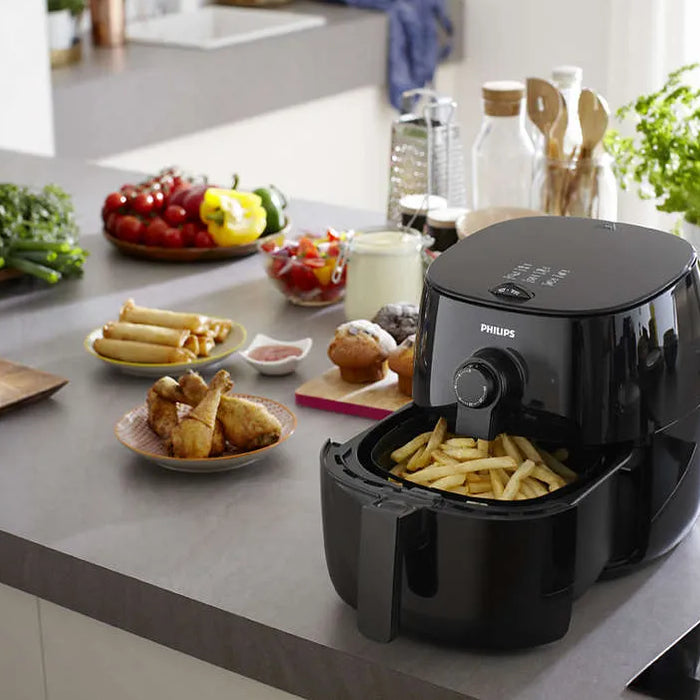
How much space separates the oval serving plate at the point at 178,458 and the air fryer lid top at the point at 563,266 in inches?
12.9

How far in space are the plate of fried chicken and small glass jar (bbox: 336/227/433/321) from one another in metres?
0.38

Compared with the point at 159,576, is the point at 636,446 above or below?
above

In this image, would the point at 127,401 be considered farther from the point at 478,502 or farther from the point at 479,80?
the point at 479,80

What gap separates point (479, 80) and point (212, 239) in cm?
306

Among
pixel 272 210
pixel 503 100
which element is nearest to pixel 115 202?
pixel 272 210

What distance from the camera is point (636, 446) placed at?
1.11 meters

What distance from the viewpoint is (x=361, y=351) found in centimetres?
156

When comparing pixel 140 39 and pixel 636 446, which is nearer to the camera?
pixel 636 446

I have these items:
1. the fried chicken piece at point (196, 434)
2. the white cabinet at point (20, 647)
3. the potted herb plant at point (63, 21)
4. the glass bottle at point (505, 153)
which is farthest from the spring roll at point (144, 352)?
the potted herb plant at point (63, 21)

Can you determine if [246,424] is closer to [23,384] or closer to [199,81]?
[23,384]

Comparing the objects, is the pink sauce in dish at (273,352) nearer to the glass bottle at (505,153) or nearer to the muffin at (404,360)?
the muffin at (404,360)

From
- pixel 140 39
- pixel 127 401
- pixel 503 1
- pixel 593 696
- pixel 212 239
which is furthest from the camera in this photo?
pixel 503 1

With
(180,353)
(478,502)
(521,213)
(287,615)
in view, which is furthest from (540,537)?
(521,213)

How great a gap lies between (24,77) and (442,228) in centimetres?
166
